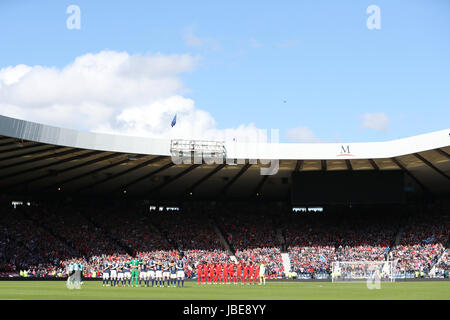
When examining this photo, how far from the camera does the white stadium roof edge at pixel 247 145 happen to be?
37125 mm

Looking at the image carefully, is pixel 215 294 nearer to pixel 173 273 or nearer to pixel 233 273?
pixel 173 273

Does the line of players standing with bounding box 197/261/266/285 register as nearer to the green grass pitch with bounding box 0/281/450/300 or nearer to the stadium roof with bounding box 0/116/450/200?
the green grass pitch with bounding box 0/281/450/300

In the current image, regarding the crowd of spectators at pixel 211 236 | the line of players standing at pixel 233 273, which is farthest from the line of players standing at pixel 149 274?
the crowd of spectators at pixel 211 236

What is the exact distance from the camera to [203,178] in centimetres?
5519

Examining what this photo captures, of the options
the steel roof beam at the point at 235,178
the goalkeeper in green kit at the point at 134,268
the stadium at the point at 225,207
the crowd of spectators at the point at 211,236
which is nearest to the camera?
the goalkeeper in green kit at the point at 134,268

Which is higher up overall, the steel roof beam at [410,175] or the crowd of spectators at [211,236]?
the steel roof beam at [410,175]

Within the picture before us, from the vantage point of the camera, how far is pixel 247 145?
148ft

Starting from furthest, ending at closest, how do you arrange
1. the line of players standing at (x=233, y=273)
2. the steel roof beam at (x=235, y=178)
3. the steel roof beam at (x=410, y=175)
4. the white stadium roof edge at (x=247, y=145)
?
the steel roof beam at (x=235, y=178)
the steel roof beam at (x=410, y=175)
the line of players standing at (x=233, y=273)
the white stadium roof edge at (x=247, y=145)

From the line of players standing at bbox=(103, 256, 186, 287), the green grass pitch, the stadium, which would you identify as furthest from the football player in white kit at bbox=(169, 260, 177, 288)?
the stadium

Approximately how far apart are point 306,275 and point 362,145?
35.5 ft

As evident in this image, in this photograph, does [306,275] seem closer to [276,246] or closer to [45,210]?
[276,246]

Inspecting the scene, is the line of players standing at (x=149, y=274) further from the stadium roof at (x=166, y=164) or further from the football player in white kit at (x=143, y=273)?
the stadium roof at (x=166, y=164)

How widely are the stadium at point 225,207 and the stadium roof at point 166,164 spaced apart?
9cm
